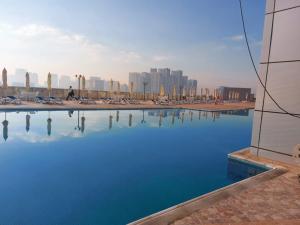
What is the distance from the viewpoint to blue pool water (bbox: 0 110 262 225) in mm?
4488

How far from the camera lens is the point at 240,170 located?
728 cm

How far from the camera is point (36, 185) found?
18.0 feet

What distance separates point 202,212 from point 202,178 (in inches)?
116

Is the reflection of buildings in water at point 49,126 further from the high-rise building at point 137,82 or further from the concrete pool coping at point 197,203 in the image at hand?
the high-rise building at point 137,82

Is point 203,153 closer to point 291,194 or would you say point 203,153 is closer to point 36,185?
point 291,194

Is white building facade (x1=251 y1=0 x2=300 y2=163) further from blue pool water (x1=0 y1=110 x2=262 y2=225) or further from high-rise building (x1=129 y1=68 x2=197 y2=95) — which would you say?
high-rise building (x1=129 y1=68 x2=197 y2=95)

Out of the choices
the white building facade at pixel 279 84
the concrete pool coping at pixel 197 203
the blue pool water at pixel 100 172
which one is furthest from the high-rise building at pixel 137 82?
the concrete pool coping at pixel 197 203

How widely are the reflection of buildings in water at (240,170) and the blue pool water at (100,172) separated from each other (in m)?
0.03

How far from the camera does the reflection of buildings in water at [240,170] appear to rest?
6.75m

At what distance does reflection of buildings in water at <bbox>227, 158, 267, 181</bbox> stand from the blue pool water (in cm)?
3

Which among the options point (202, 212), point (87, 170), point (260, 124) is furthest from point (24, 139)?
point (260, 124)


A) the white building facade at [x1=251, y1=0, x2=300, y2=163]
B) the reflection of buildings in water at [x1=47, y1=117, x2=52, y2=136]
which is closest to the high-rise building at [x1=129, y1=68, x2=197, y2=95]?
the reflection of buildings in water at [x1=47, y1=117, x2=52, y2=136]

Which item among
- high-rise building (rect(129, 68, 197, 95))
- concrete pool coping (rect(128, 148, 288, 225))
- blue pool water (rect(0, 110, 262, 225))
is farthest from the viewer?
high-rise building (rect(129, 68, 197, 95))

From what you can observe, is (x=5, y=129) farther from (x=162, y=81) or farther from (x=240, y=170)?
(x=162, y=81)
